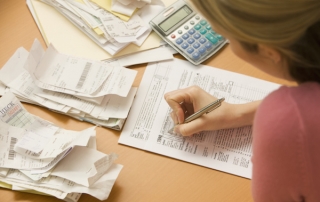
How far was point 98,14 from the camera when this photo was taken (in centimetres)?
89

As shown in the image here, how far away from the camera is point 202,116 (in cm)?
76

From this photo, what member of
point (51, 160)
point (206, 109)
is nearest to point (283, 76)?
point (206, 109)

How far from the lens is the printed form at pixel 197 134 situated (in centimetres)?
75

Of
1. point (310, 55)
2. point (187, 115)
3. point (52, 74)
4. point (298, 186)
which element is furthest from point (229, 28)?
point (52, 74)

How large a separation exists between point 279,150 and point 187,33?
428 mm

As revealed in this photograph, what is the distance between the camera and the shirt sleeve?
503mm

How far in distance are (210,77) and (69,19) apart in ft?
1.12

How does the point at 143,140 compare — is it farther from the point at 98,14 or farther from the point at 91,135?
the point at 98,14

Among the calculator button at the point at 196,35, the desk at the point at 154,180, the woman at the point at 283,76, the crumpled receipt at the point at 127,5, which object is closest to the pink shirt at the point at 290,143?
the woman at the point at 283,76

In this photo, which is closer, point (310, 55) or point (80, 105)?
point (310, 55)

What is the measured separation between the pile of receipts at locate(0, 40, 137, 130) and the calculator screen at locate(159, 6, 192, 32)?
0.45ft

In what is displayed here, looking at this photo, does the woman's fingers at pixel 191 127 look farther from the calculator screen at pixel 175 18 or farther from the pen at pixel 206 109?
the calculator screen at pixel 175 18

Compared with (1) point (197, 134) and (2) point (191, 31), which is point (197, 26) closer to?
(2) point (191, 31)

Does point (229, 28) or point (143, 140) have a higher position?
point (229, 28)
